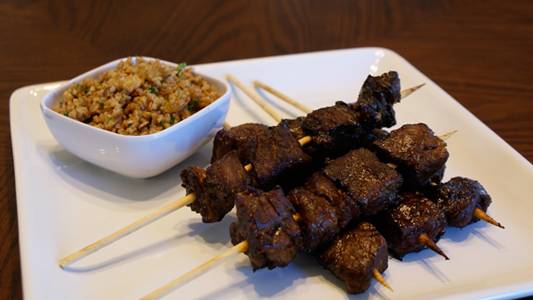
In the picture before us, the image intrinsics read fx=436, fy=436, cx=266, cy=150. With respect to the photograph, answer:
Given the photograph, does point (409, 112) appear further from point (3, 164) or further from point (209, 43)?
point (3, 164)

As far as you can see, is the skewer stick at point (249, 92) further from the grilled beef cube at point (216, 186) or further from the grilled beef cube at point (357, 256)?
the grilled beef cube at point (357, 256)

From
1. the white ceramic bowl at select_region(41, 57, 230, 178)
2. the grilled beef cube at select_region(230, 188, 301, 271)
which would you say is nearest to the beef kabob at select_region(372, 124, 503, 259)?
the grilled beef cube at select_region(230, 188, 301, 271)

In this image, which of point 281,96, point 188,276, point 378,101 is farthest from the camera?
point 281,96

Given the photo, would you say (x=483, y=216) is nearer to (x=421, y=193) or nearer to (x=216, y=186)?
(x=421, y=193)

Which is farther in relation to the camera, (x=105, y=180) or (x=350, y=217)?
(x=105, y=180)

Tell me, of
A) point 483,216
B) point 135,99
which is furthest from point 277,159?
point 483,216

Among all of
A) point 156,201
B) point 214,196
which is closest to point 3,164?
point 156,201
